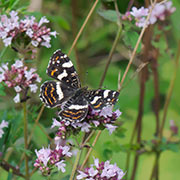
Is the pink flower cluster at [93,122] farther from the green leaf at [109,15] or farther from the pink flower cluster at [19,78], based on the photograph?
the green leaf at [109,15]

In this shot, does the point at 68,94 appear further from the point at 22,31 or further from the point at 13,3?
the point at 13,3

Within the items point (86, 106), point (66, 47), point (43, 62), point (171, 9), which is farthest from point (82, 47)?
point (86, 106)

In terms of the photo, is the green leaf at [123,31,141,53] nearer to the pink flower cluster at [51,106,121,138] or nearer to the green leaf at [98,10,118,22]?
the green leaf at [98,10,118,22]

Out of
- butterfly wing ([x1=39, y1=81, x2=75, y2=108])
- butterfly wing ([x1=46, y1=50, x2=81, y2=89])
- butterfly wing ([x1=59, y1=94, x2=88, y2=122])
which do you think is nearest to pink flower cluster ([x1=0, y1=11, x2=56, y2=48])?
butterfly wing ([x1=46, y1=50, x2=81, y2=89])

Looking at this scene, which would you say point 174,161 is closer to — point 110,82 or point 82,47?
point 110,82

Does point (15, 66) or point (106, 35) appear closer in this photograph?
point (15, 66)

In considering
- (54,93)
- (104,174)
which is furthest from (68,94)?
(104,174)
